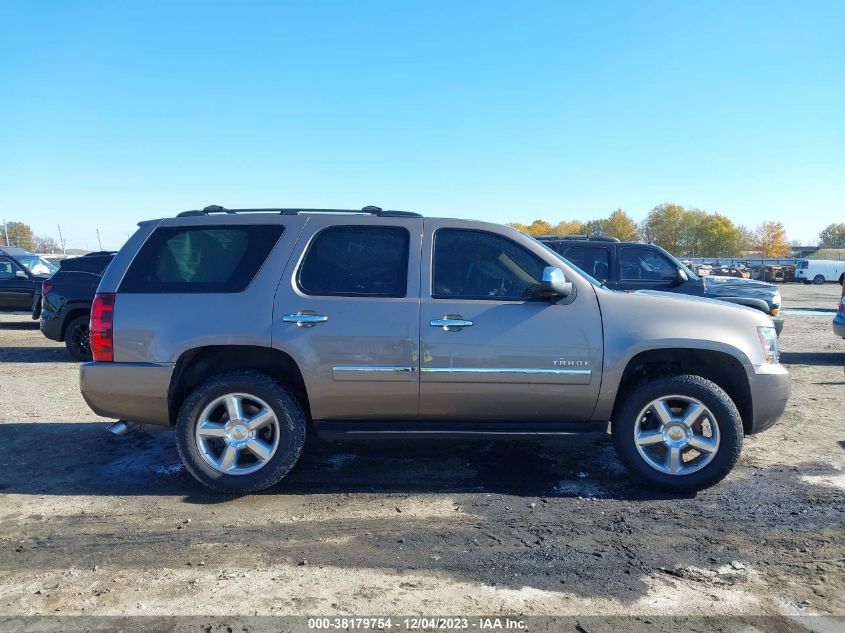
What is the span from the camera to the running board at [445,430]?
4.05 meters

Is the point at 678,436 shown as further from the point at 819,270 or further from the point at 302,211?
the point at 819,270

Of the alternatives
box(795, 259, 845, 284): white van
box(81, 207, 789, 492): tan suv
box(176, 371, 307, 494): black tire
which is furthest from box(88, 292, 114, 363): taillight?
box(795, 259, 845, 284): white van

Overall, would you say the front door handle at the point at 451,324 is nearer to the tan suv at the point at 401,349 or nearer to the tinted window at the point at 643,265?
the tan suv at the point at 401,349

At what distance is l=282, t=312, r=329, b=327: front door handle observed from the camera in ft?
13.1

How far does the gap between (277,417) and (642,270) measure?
6170 millimetres

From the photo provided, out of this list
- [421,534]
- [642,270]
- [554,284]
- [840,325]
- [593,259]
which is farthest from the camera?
[840,325]

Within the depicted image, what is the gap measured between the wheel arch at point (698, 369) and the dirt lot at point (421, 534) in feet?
2.14

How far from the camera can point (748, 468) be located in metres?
4.64

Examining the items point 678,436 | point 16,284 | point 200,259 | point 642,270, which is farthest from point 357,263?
point 16,284

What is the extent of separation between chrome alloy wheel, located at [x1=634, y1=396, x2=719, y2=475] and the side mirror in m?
1.02

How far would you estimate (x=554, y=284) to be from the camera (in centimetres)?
392

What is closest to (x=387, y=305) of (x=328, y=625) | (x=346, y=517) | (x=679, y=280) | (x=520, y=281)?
(x=520, y=281)

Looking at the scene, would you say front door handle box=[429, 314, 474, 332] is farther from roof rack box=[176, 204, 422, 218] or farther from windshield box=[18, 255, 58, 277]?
windshield box=[18, 255, 58, 277]

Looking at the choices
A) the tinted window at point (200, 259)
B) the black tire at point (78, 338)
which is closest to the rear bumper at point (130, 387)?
the tinted window at point (200, 259)
